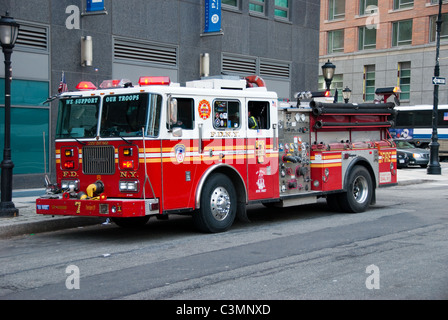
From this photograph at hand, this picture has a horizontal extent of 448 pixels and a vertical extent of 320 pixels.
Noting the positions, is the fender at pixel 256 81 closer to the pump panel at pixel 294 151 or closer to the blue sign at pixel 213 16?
the pump panel at pixel 294 151

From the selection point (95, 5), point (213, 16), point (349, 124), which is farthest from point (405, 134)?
point (95, 5)

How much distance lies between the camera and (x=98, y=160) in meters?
9.78

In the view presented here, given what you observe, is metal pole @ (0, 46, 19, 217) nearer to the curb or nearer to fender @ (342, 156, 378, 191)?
the curb

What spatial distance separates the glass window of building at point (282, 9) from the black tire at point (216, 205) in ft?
45.4

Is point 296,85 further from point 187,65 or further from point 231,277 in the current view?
point 231,277

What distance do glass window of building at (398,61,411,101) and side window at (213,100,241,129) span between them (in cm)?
4138

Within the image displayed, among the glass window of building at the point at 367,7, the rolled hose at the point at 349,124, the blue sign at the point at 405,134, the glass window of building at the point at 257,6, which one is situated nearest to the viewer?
the rolled hose at the point at 349,124

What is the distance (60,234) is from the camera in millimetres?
10812

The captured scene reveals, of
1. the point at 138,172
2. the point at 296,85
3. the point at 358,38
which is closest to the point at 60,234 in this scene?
the point at 138,172

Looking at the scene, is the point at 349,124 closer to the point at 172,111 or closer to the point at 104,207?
the point at 172,111

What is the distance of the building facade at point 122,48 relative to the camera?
1570 cm

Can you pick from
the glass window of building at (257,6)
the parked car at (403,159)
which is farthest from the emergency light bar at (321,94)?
the parked car at (403,159)

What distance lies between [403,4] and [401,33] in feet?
7.85

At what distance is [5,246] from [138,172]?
8.43 feet
